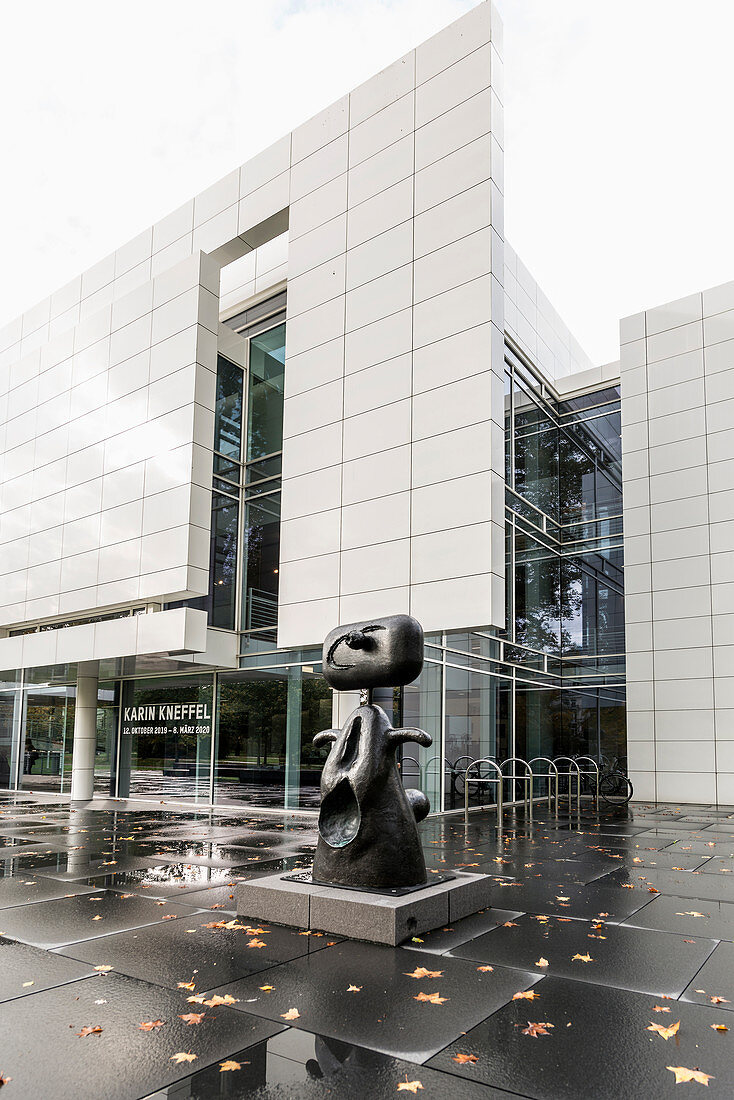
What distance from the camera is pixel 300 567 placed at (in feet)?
54.2

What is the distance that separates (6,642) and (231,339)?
33.4ft

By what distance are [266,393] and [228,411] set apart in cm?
105

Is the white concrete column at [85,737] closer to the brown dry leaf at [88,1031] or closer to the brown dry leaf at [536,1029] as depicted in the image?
the brown dry leaf at [88,1031]

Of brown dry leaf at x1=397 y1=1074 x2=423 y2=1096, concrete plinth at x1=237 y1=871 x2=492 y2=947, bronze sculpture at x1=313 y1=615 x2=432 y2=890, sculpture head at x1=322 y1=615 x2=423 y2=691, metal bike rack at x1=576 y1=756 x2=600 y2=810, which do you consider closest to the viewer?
brown dry leaf at x1=397 y1=1074 x2=423 y2=1096

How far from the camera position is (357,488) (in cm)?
1569

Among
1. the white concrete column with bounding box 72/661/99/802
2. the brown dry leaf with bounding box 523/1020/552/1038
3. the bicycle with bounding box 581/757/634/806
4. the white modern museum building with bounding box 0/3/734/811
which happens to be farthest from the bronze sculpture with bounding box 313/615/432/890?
the white concrete column with bounding box 72/661/99/802

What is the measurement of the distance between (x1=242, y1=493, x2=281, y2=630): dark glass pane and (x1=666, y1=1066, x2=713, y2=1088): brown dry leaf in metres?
14.7

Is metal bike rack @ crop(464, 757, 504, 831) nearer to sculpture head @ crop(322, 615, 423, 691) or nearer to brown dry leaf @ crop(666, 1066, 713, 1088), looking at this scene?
sculpture head @ crop(322, 615, 423, 691)

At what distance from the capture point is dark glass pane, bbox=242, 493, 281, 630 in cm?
1830

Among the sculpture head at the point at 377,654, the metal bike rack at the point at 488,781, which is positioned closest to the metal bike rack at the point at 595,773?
the metal bike rack at the point at 488,781

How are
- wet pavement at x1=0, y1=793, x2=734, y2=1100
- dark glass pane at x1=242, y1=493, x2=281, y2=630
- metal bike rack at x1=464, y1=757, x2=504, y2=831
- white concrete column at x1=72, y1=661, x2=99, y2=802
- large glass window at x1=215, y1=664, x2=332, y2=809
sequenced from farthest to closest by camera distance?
white concrete column at x1=72, y1=661, x2=99, y2=802
dark glass pane at x1=242, y1=493, x2=281, y2=630
large glass window at x1=215, y1=664, x2=332, y2=809
metal bike rack at x1=464, y1=757, x2=504, y2=831
wet pavement at x1=0, y1=793, x2=734, y2=1100

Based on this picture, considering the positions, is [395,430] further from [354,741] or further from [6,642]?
[6,642]

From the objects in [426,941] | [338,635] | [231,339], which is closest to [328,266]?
[231,339]

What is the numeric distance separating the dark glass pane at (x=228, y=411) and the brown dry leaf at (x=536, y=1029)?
635 inches
